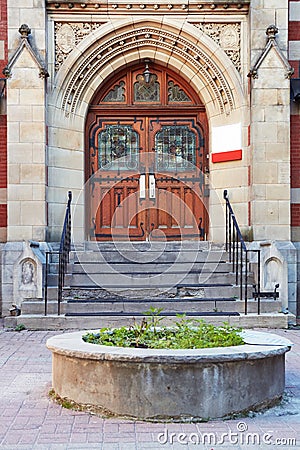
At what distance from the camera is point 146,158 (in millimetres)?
12570

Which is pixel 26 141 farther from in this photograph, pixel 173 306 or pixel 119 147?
pixel 173 306

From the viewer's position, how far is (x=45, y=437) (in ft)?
14.8

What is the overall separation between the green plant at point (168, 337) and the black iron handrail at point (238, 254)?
3.47m

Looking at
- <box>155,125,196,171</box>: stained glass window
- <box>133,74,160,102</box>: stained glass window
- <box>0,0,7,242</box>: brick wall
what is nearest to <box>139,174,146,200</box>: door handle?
<box>155,125,196,171</box>: stained glass window

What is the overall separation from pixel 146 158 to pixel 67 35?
8.93 ft

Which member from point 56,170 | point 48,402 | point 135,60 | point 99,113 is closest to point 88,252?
point 56,170

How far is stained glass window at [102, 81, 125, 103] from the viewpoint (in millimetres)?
12570

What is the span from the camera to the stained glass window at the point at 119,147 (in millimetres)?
12547

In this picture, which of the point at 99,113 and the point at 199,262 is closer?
the point at 199,262

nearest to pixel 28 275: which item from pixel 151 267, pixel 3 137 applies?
pixel 151 267

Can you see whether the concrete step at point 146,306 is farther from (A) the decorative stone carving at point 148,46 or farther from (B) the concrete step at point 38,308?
(A) the decorative stone carving at point 148,46

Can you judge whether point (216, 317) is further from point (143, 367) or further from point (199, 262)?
point (143, 367)

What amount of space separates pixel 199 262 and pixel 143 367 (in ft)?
20.2

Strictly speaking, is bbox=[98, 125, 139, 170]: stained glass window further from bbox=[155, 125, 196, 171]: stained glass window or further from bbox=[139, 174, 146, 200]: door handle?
bbox=[155, 125, 196, 171]: stained glass window
